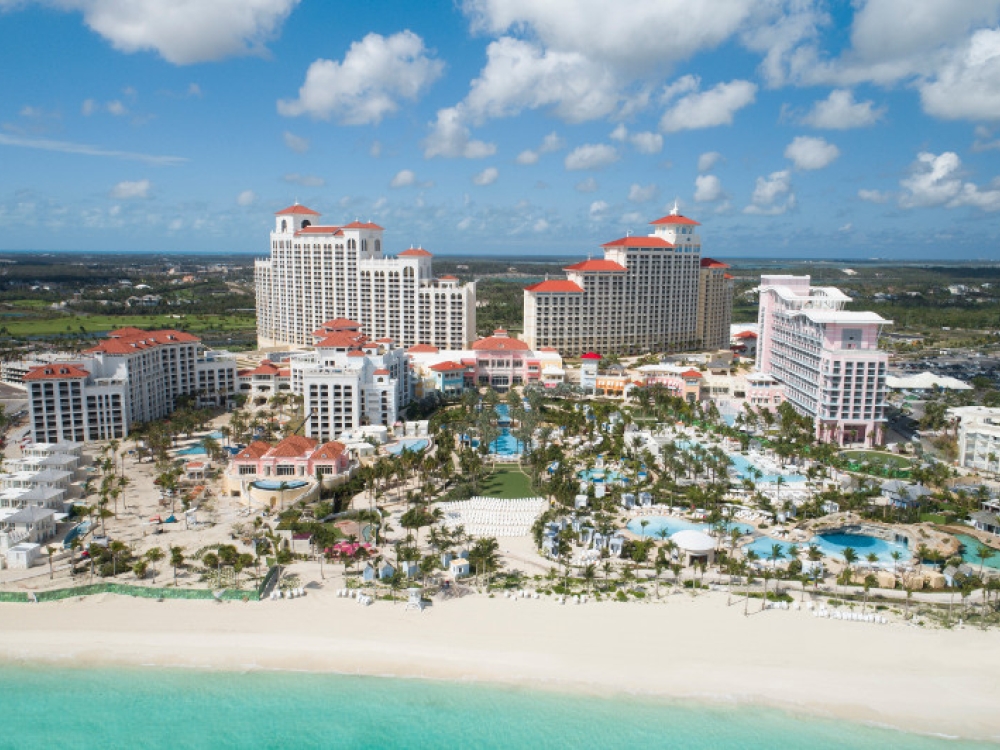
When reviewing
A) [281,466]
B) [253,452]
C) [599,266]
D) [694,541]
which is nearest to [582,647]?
[694,541]

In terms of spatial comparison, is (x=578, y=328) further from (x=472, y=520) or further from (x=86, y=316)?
(x=86, y=316)

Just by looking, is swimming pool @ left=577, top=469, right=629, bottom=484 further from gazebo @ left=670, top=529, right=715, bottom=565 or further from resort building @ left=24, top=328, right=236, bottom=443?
resort building @ left=24, top=328, right=236, bottom=443

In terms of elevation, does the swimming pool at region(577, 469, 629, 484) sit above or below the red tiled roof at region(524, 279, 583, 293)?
below

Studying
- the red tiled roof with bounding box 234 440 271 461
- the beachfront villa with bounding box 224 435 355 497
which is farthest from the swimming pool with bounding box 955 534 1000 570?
the red tiled roof with bounding box 234 440 271 461

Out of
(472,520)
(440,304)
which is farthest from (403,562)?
(440,304)

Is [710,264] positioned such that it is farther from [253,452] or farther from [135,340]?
[253,452]

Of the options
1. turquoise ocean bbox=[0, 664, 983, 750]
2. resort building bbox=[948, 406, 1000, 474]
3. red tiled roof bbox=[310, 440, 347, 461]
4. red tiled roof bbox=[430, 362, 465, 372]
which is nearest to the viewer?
turquoise ocean bbox=[0, 664, 983, 750]

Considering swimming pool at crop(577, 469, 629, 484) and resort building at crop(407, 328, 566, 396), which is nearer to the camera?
swimming pool at crop(577, 469, 629, 484)
